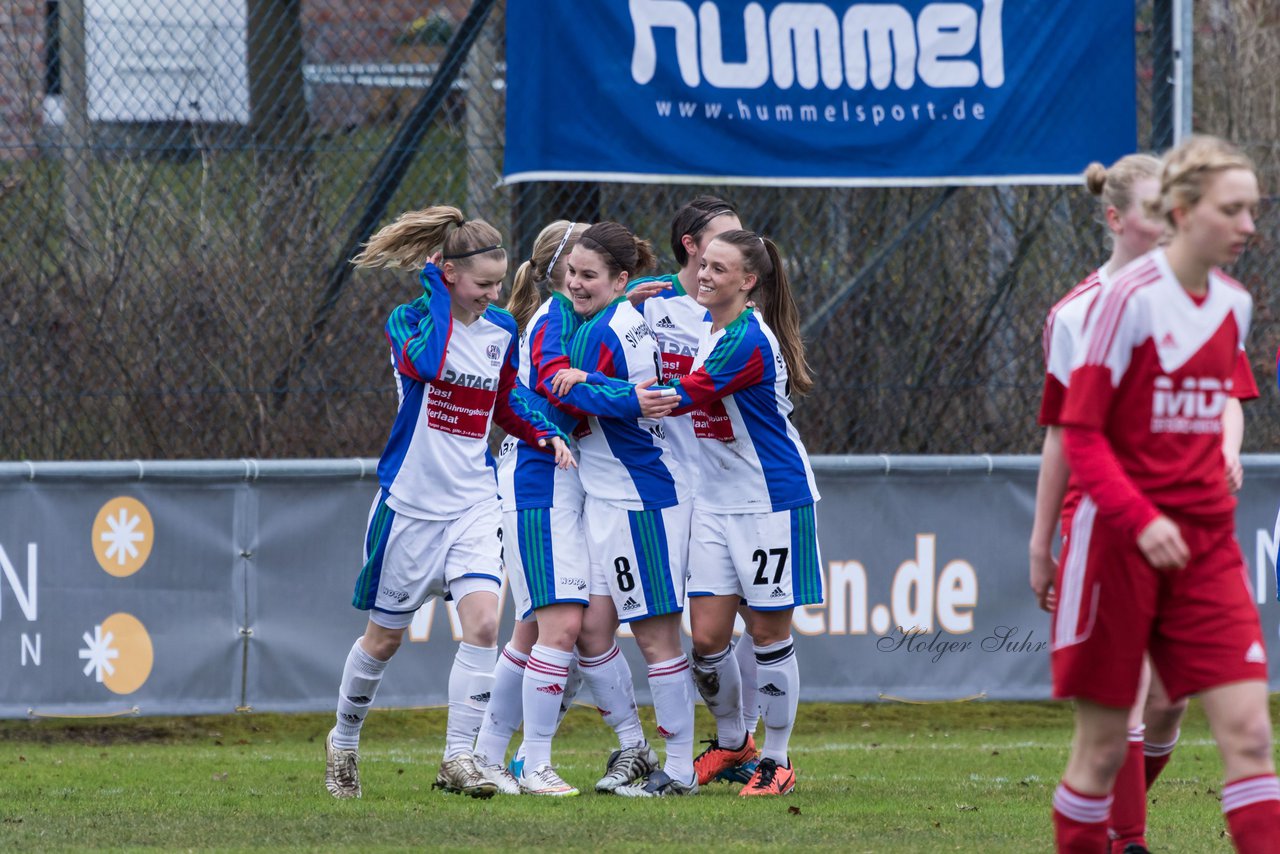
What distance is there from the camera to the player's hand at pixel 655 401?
20.7 ft

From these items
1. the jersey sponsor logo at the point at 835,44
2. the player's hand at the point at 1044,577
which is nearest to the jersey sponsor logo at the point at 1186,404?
the player's hand at the point at 1044,577

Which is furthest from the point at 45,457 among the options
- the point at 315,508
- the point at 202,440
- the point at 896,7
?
the point at 896,7

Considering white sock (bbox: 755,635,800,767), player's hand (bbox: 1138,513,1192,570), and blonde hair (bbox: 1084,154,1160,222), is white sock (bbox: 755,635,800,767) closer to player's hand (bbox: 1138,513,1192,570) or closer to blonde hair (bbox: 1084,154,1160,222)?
blonde hair (bbox: 1084,154,1160,222)

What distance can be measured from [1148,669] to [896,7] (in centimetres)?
558

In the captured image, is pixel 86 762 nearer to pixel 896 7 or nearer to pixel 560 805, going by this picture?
pixel 560 805

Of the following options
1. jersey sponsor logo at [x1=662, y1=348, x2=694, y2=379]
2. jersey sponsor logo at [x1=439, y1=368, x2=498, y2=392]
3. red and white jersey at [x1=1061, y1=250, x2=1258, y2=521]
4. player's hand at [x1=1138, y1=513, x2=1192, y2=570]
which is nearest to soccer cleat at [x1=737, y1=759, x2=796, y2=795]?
jersey sponsor logo at [x1=662, y1=348, x2=694, y2=379]

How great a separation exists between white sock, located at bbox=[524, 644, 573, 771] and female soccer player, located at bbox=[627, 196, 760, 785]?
605mm

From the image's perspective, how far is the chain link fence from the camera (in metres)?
9.19

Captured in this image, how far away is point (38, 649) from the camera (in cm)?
862

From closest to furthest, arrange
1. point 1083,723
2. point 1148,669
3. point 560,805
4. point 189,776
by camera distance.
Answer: point 1083,723, point 1148,669, point 560,805, point 189,776

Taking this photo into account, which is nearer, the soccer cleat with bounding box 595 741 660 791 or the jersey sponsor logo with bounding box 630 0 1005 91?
the soccer cleat with bounding box 595 741 660 791

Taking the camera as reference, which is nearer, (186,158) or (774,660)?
(774,660)

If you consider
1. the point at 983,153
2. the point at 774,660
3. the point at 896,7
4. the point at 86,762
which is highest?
the point at 896,7

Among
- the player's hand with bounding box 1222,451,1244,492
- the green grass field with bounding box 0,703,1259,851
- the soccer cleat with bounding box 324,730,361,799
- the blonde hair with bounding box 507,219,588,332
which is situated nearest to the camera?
the player's hand with bounding box 1222,451,1244,492
